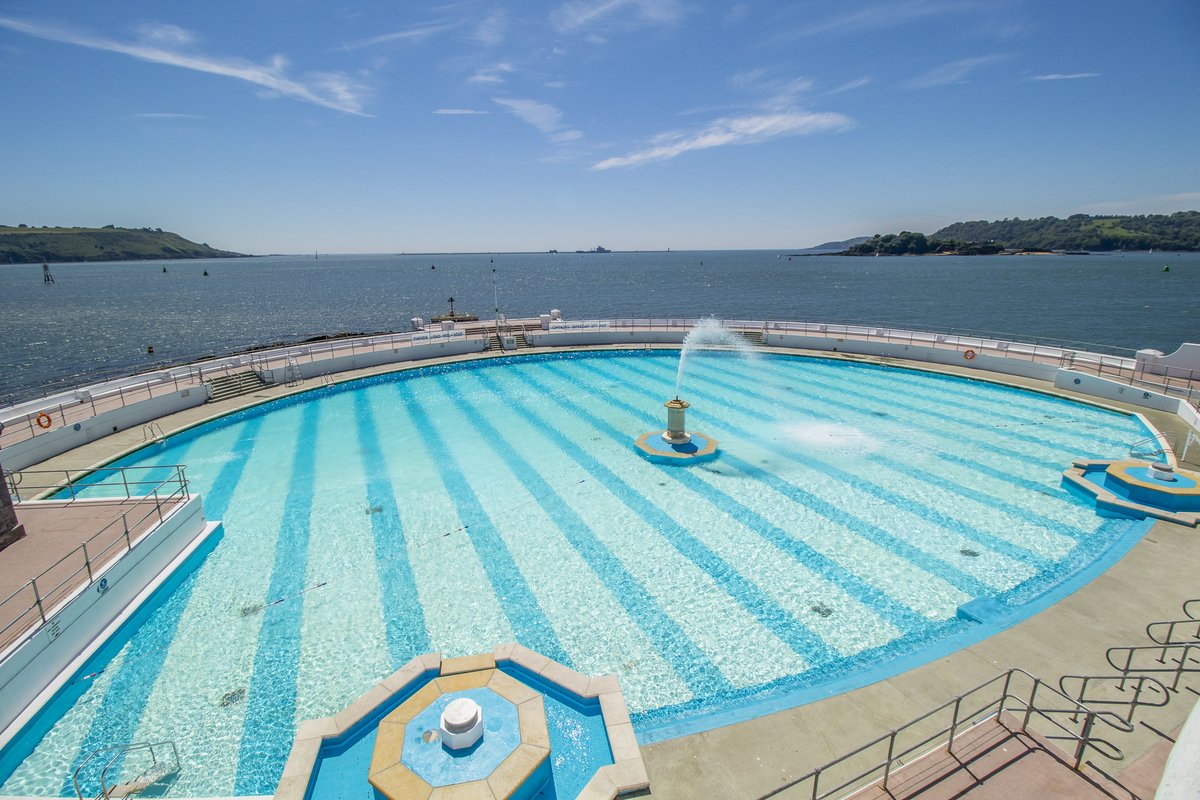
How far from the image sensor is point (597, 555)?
11.3 meters

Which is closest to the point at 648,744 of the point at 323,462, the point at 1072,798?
the point at 1072,798

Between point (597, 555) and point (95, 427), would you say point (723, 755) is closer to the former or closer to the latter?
point (597, 555)

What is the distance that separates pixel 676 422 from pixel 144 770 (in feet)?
43.6

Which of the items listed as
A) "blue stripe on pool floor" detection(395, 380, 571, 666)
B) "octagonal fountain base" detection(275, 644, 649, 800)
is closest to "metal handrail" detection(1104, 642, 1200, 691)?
"octagonal fountain base" detection(275, 644, 649, 800)

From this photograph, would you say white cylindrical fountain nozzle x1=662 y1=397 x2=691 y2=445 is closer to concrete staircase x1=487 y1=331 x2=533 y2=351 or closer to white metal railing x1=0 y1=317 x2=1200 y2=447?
white metal railing x1=0 y1=317 x2=1200 y2=447

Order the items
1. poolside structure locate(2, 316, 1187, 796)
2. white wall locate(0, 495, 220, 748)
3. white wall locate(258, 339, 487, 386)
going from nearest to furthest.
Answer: poolside structure locate(2, 316, 1187, 796)
white wall locate(0, 495, 220, 748)
white wall locate(258, 339, 487, 386)

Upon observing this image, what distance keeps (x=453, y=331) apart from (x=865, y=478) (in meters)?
23.5

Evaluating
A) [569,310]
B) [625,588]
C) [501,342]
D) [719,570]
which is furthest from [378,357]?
[569,310]

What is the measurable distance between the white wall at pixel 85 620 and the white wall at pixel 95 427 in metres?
8.30

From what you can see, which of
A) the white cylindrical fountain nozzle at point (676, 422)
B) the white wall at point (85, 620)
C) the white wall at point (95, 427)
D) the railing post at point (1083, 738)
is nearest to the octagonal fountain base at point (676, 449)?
the white cylindrical fountain nozzle at point (676, 422)

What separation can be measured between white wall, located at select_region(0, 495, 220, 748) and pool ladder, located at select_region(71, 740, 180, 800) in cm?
128

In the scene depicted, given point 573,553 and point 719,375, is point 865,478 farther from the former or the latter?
point 719,375

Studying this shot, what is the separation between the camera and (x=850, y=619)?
917 cm

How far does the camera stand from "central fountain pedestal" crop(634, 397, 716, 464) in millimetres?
15672
